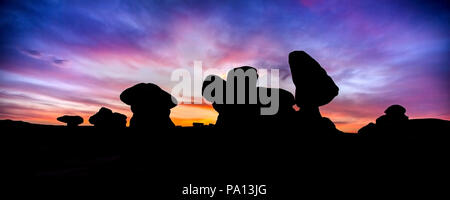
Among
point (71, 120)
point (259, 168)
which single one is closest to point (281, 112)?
point (259, 168)

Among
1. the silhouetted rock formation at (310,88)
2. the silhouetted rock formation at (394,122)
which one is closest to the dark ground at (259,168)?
the silhouetted rock formation at (310,88)

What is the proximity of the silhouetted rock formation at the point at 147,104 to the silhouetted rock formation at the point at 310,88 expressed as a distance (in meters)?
11.5

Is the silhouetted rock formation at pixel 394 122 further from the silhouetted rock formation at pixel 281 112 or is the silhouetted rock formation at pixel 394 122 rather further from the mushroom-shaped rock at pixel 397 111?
the silhouetted rock formation at pixel 281 112

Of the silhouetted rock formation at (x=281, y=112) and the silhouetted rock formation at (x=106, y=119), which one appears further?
the silhouetted rock formation at (x=106, y=119)

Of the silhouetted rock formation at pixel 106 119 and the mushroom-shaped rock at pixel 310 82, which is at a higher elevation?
the mushroom-shaped rock at pixel 310 82

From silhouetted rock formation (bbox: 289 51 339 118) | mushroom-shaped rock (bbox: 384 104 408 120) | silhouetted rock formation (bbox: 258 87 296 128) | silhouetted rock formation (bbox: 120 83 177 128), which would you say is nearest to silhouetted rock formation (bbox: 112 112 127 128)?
silhouetted rock formation (bbox: 120 83 177 128)

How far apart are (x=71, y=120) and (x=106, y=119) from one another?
1273 centimetres

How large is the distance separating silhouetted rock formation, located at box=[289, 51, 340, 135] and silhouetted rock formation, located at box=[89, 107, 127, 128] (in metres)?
25.8

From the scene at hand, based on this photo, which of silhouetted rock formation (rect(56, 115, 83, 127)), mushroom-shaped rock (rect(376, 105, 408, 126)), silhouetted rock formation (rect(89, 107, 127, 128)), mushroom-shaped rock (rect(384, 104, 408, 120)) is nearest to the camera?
mushroom-shaped rock (rect(376, 105, 408, 126))

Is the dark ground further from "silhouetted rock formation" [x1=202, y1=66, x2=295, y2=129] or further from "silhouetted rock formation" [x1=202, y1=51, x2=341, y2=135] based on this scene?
"silhouetted rock formation" [x1=202, y1=51, x2=341, y2=135]

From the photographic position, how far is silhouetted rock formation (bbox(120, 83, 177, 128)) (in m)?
18.1

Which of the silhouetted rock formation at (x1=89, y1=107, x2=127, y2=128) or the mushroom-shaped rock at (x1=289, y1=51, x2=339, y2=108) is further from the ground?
the mushroom-shaped rock at (x1=289, y1=51, x2=339, y2=108)

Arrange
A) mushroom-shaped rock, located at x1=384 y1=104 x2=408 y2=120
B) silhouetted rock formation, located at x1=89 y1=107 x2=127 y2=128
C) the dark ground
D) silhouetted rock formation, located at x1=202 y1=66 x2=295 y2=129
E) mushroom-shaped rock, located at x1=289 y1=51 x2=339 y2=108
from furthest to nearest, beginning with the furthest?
silhouetted rock formation, located at x1=89 y1=107 x2=127 y2=128, mushroom-shaped rock, located at x1=384 y1=104 x2=408 y2=120, mushroom-shaped rock, located at x1=289 y1=51 x2=339 y2=108, silhouetted rock formation, located at x1=202 y1=66 x2=295 y2=129, the dark ground

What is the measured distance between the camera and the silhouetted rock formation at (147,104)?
18125 mm
